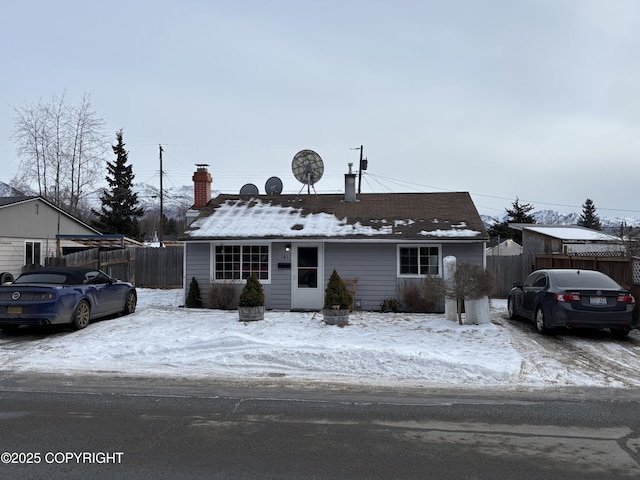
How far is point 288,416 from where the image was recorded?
557cm

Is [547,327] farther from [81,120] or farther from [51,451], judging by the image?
[81,120]

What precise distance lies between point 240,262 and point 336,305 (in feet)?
15.9

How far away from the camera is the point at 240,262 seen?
15.4m

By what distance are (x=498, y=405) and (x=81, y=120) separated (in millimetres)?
39170

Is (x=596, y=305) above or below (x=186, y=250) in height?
below

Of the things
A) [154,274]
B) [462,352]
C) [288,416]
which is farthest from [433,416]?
[154,274]

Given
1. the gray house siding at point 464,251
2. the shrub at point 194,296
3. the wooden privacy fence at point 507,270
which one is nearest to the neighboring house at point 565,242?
the wooden privacy fence at point 507,270

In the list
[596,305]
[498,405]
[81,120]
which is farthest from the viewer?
[81,120]

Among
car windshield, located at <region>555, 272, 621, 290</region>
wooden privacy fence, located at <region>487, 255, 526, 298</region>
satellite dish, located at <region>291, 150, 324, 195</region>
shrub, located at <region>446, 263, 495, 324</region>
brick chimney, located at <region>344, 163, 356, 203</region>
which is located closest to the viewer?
car windshield, located at <region>555, 272, 621, 290</region>

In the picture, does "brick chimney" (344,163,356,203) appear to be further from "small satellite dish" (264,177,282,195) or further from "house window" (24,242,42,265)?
"house window" (24,242,42,265)

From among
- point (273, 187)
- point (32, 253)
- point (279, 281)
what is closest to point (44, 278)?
point (279, 281)

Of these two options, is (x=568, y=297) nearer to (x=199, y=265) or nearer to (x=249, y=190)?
(x=199, y=265)

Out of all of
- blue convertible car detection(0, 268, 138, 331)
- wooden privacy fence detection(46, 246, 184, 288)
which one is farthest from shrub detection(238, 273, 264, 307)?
wooden privacy fence detection(46, 246, 184, 288)

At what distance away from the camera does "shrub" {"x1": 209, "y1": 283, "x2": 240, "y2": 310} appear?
14977 mm
